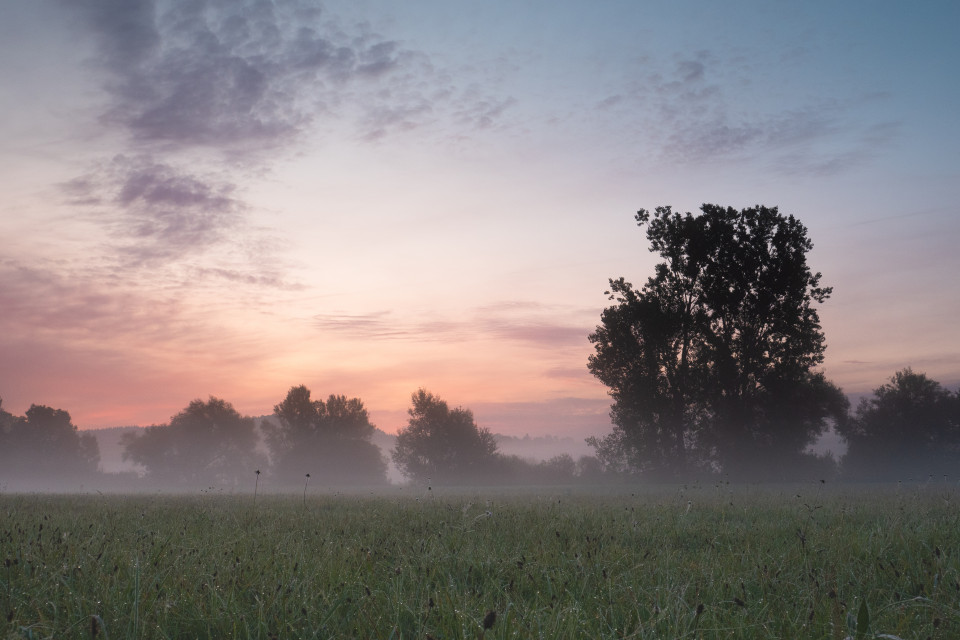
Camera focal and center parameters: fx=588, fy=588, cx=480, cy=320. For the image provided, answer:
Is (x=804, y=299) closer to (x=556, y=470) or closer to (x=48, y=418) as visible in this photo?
(x=556, y=470)

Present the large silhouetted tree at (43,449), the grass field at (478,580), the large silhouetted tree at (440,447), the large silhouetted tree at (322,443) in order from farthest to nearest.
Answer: the large silhouetted tree at (43,449) < the large silhouetted tree at (322,443) < the large silhouetted tree at (440,447) < the grass field at (478,580)

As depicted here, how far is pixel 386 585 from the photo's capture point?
4965mm

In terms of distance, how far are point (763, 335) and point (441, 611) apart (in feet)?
121

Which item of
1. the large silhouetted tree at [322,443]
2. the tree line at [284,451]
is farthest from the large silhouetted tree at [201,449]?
the large silhouetted tree at [322,443]

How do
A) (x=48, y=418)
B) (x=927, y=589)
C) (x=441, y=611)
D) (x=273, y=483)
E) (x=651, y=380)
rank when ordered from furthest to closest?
(x=48, y=418), (x=273, y=483), (x=651, y=380), (x=927, y=589), (x=441, y=611)

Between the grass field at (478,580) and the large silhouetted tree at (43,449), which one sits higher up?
the grass field at (478,580)

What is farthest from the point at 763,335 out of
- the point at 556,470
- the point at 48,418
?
the point at 48,418

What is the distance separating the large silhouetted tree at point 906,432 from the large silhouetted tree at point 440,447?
4015 cm

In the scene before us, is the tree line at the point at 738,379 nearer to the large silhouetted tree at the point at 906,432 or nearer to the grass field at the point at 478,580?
the large silhouetted tree at the point at 906,432

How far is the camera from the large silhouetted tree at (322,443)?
8456 centimetres

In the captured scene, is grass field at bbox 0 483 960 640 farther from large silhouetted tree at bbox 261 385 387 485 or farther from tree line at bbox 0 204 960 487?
large silhouetted tree at bbox 261 385 387 485

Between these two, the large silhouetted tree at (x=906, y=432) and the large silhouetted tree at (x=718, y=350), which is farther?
the large silhouetted tree at (x=906, y=432)

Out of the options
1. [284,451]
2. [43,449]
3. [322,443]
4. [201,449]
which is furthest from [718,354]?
[43,449]

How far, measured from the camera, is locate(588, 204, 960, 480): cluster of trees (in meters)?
35.9
